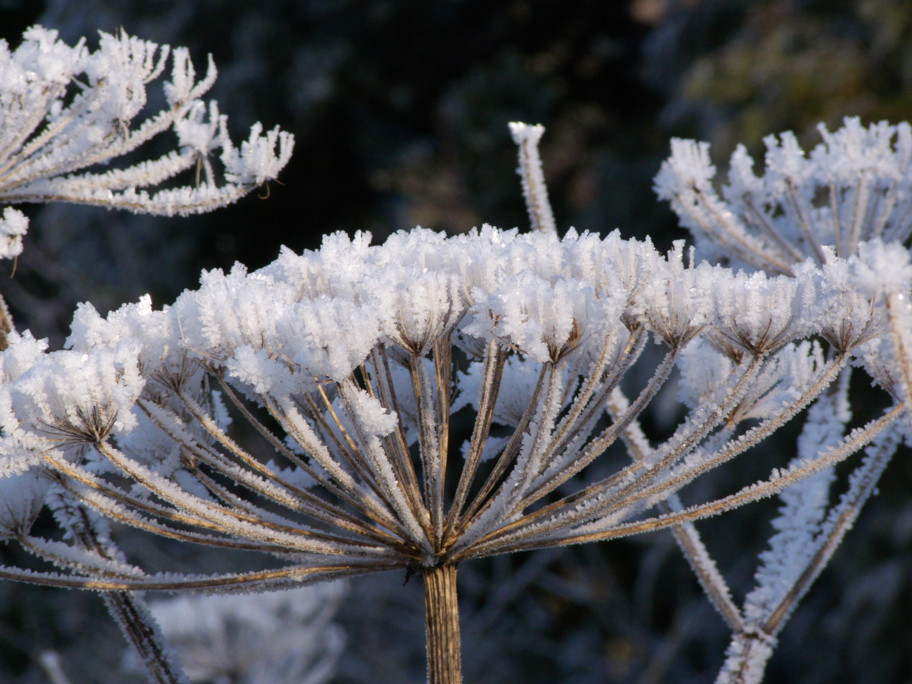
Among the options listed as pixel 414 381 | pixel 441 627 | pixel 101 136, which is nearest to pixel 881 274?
pixel 414 381

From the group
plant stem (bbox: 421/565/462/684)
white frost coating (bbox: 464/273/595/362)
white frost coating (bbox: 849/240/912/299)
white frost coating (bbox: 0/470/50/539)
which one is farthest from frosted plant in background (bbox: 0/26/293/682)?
white frost coating (bbox: 849/240/912/299)

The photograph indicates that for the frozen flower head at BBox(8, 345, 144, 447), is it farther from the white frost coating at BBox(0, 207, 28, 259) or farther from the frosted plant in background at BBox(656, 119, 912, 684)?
the frosted plant in background at BBox(656, 119, 912, 684)

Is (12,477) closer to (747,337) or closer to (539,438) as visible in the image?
(539,438)

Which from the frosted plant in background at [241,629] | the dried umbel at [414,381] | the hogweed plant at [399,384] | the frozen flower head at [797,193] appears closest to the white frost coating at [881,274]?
the hogweed plant at [399,384]

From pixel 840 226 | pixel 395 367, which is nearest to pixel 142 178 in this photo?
pixel 395 367

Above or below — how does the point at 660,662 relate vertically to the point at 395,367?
above

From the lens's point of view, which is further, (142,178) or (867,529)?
(867,529)
